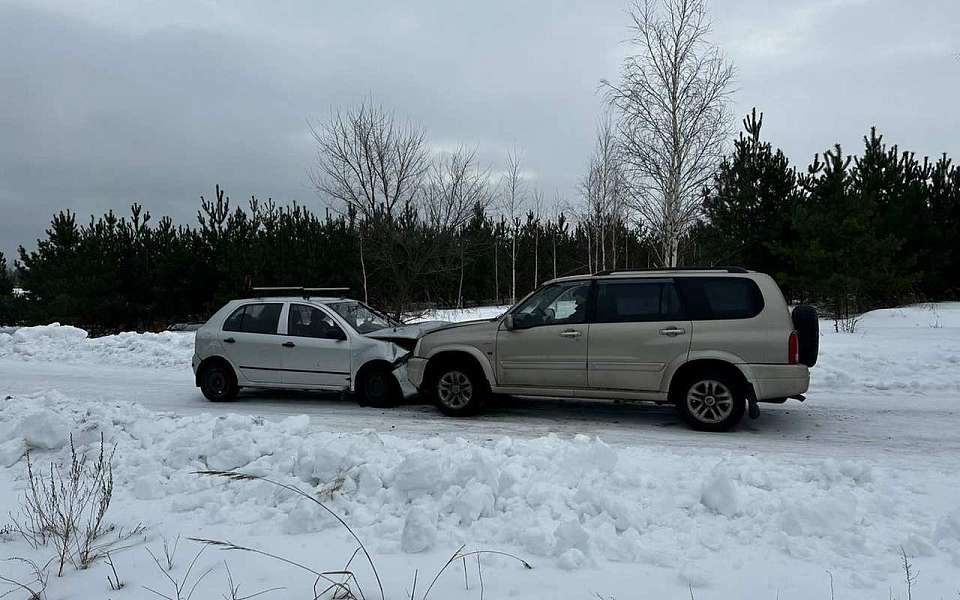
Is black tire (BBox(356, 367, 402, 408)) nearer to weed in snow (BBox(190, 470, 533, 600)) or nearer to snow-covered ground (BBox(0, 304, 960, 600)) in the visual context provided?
snow-covered ground (BBox(0, 304, 960, 600))

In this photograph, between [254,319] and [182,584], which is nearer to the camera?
[182,584]

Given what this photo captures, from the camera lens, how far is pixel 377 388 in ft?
29.5

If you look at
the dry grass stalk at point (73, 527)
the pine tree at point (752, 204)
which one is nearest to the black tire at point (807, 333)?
the dry grass stalk at point (73, 527)

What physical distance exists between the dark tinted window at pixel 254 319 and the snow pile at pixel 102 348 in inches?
173

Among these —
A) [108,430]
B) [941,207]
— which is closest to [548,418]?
[108,430]

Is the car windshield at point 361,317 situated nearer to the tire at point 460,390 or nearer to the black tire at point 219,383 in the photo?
the tire at point 460,390

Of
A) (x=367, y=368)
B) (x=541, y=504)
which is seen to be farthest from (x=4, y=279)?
(x=541, y=504)

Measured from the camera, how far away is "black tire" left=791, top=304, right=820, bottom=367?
23.5 ft

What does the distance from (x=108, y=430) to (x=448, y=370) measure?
13.0 feet

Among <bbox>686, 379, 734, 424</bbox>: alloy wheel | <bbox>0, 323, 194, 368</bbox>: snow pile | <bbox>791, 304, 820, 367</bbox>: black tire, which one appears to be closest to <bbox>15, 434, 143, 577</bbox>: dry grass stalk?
→ <bbox>686, 379, 734, 424</bbox>: alloy wheel

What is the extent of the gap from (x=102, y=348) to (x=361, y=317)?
8941mm

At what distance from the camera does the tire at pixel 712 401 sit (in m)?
7.08

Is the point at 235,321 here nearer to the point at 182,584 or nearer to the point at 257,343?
the point at 257,343

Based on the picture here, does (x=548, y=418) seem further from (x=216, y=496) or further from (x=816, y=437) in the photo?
(x=216, y=496)
